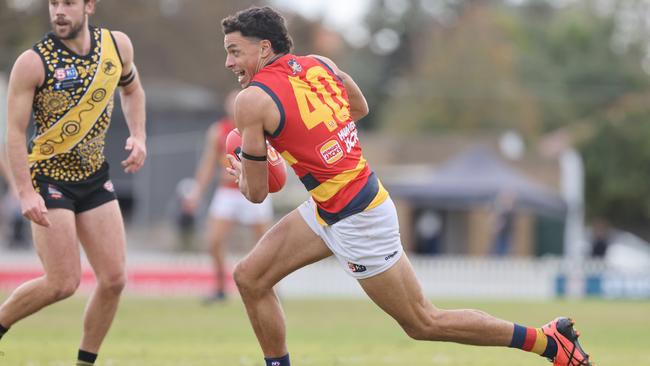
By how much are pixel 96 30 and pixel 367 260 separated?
2.56 meters

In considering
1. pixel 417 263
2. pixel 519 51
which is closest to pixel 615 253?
pixel 417 263

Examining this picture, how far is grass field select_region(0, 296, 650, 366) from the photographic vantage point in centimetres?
949

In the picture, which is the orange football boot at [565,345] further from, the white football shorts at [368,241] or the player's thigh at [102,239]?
the player's thigh at [102,239]

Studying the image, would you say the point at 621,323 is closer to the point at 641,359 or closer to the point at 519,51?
the point at 641,359

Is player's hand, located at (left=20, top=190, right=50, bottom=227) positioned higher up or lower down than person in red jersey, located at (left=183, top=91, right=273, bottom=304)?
higher up

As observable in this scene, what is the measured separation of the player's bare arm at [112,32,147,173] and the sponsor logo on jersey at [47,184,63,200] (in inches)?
19.8

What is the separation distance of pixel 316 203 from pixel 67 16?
6.81ft

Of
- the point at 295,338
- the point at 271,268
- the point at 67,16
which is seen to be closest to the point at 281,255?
the point at 271,268

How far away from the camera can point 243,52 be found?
6.76 meters

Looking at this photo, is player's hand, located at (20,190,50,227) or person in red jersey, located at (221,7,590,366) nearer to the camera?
person in red jersey, located at (221,7,590,366)

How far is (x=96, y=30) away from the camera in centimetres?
788

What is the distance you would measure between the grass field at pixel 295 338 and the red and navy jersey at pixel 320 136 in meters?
2.51

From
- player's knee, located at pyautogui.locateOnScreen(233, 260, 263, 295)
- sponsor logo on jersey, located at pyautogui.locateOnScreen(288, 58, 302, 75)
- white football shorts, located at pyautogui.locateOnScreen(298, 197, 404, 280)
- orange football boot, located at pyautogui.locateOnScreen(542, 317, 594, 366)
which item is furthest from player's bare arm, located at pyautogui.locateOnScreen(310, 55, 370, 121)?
orange football boot, located at pyautogui.locateOnScreen(542, 317, 594, 366)

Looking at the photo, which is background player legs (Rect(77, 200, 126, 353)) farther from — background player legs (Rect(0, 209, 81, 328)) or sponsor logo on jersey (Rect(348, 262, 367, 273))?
sponsor logo on jersey (Rect(348, 262, 367, 273))
